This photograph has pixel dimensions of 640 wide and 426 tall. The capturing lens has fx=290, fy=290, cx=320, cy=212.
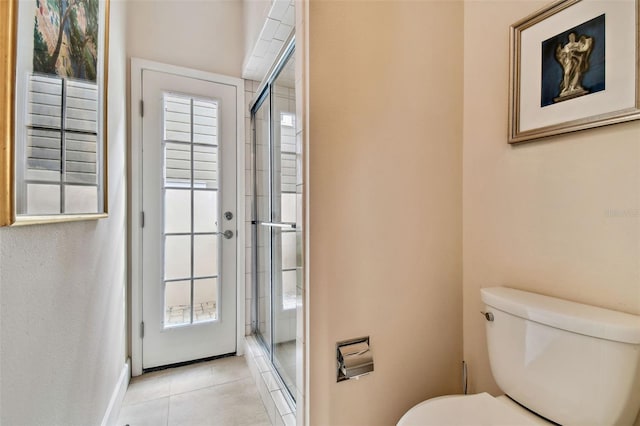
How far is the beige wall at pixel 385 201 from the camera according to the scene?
3.61 feet

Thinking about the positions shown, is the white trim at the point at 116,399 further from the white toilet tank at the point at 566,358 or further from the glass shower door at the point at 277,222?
the white toilet tank at the point at 566,358

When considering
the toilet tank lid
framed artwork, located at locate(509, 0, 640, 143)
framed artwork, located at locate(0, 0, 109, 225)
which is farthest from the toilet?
framed artwork, located at locate(0, 0, 109, 225)

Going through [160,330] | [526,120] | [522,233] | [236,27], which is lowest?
[160,330]

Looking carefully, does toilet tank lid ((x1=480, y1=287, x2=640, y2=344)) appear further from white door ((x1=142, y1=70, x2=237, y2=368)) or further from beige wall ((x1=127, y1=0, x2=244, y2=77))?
beige wall ((x1=127, y1=0, x2=244, y2=77))

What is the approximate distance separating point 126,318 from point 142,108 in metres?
1.43

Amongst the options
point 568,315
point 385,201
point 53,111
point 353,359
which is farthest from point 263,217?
point 568,315

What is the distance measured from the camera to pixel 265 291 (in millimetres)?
2043

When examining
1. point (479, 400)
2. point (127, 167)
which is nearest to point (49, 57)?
point (127, 167)

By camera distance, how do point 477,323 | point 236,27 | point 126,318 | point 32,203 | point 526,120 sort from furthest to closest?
point 236,27, point 126,318, point 477,323, point 526,120, point 32,203

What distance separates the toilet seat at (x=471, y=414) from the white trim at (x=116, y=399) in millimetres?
1384

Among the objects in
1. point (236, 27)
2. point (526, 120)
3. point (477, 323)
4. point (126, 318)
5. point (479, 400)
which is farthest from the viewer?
point (236, 27)

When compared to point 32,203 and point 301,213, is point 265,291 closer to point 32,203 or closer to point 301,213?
point 301,213

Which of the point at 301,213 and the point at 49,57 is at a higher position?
the point at 49,57

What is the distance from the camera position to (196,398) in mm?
1728
